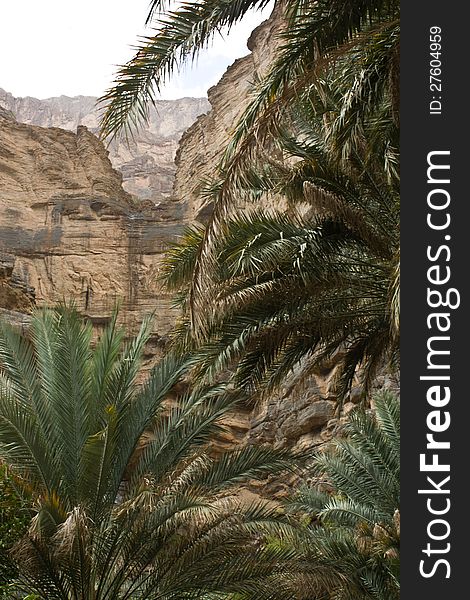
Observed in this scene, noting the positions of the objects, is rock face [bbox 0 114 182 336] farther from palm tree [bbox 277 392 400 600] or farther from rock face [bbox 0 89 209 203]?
rock face [bbox 0 89 209 203]

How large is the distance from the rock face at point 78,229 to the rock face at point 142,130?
834 inches

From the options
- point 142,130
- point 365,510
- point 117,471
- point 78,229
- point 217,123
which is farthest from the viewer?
point 142,130

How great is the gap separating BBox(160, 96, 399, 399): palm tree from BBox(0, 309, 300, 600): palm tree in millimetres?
683

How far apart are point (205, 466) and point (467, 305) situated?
15.4 feet

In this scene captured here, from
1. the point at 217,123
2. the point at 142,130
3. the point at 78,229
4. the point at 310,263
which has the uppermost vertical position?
the point at 142,130

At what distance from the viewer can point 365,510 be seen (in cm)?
1147

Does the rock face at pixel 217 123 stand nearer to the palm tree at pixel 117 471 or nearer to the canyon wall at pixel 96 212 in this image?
the canyon wall at pixel 96 212

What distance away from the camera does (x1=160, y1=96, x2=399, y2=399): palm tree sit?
817 centimetres

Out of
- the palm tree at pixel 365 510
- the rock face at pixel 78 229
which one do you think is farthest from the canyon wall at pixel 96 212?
the palm tree at pixel 365 510

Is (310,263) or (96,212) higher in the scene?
(96,212)

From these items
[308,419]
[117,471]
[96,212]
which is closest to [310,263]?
[117,471]

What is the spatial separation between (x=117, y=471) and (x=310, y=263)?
2.56 m

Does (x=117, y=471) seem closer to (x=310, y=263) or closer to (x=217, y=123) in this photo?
(x=310, y=263)

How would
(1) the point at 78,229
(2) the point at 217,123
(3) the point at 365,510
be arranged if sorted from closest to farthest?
1. (3) the point at 365,510
2. (1) the point at 78,229
3. (2) the point at 217,123
